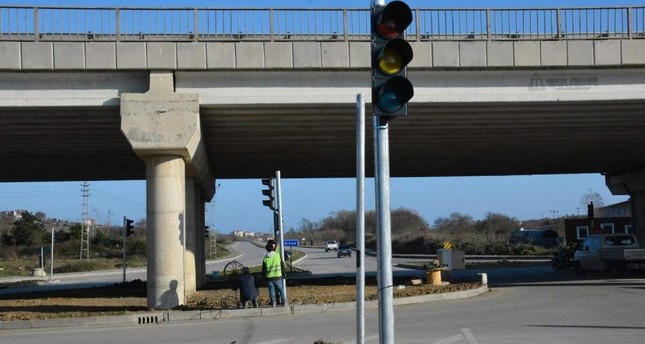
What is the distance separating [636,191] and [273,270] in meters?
22.3

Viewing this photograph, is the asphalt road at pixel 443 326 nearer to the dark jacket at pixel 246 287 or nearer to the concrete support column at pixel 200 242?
the dark jacket at pixel 246 287

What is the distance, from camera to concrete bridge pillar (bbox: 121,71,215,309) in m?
20.3

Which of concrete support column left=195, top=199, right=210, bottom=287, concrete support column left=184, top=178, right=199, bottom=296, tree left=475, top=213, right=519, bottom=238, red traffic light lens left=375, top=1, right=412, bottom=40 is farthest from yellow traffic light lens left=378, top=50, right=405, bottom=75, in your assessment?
Result: tree left=475, top=213, right=519, bottom=238

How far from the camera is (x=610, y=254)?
98.5 ft

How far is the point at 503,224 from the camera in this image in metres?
124

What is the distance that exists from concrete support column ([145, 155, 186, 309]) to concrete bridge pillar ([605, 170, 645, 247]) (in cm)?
2237

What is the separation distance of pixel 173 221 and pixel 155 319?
2879mm

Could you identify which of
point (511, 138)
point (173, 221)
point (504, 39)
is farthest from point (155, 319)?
point (511, 138)

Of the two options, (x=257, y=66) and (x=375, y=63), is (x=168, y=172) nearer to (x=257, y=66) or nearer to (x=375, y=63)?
(x=257, y=66)

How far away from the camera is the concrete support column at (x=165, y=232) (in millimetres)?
20641

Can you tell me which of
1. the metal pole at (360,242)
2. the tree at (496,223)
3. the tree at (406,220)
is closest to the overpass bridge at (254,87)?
the metal pole at (360,242)

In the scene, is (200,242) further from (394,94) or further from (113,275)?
(113,275)

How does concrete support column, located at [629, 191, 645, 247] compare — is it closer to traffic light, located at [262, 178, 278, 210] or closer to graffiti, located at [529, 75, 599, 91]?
graffiti, located at [529, 75, 599, 91]

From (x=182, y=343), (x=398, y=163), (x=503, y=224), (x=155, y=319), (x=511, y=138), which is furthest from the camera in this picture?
(x=503, y=224)
